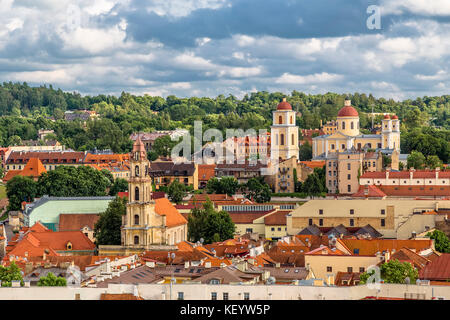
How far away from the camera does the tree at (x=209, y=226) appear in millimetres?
61625

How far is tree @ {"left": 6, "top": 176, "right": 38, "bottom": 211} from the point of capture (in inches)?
3219

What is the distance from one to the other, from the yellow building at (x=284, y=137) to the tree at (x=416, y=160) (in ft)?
29.8

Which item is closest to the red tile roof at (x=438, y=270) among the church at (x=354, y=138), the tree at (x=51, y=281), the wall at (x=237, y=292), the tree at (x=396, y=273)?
the tree at (x=396, y=273)

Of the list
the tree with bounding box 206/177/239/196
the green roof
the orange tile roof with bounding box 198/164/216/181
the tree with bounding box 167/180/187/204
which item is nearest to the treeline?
the orange tile roof with bounding box 198/164/216/181

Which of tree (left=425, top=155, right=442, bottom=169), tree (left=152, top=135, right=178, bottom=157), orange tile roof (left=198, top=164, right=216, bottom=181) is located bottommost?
orange tile roof (left=198, top=164, right=216, bottom=181)

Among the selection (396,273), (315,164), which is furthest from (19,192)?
(396,273)

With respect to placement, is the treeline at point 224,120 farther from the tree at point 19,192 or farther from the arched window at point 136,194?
the arched window at point 136,194

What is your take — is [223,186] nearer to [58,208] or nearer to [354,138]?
[58,208]

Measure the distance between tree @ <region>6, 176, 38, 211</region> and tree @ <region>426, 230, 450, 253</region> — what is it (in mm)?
36119

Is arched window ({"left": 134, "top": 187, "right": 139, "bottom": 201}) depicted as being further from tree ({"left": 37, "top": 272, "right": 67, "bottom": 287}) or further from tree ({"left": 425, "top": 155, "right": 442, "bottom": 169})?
tree ({"left": 425, "top": 155, "right": 442, "bottom": 169})

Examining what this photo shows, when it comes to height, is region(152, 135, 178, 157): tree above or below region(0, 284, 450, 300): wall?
above

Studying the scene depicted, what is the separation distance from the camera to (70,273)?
139ft

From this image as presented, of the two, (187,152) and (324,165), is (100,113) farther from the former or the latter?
(324,165)
